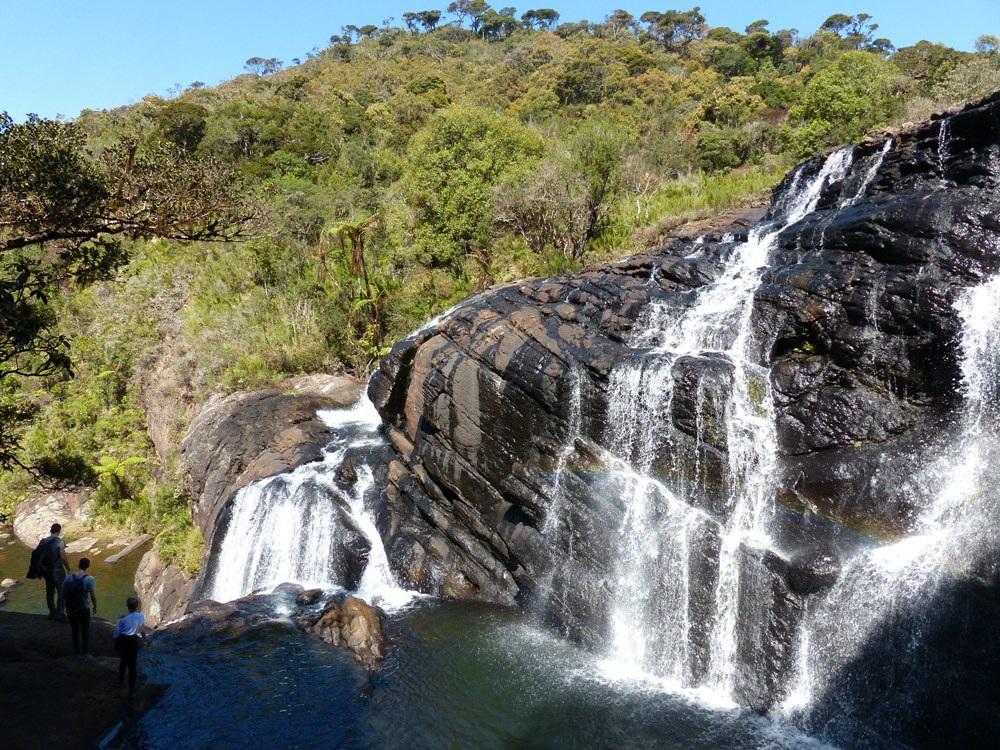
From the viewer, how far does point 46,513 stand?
76.1 feet

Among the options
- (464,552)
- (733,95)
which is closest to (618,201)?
(464,552)

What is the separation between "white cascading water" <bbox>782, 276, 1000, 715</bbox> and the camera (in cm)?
941

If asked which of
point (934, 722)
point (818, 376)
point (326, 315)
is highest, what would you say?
point (326, 315)

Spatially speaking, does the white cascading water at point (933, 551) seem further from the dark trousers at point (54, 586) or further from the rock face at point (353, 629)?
the dark trousers at point (54, 586)

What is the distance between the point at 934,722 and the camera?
8.91 m

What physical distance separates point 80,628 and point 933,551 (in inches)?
538

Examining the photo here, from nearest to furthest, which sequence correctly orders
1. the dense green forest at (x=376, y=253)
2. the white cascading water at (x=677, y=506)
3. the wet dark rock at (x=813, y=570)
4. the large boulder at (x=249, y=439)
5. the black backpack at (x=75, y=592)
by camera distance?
the black backpack at (x=75, y=592)
the wet dark rock at (x=813, y=570)
the white cascading water at (x=677, y=506)
the large boulder at (x=249, y=439)
the dense green forest at (x=376, y=253)

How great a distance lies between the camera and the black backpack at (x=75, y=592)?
31.3 ft

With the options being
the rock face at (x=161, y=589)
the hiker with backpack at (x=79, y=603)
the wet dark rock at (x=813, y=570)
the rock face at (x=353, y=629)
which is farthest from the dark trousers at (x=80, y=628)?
the wet dark rock at (x=813, y=570)

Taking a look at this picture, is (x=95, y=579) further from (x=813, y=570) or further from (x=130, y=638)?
(x=813, y=570)

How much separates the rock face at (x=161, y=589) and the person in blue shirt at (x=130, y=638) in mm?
7096

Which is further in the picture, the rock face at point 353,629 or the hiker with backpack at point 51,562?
the rock face at point 353,629

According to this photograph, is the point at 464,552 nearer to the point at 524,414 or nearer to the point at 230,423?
the point at 524,414

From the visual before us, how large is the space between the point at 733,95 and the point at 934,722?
148 ft
